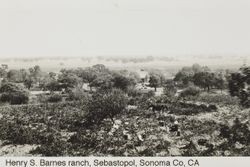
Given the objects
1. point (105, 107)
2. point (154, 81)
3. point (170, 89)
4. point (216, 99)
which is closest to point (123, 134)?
point (105, 107)

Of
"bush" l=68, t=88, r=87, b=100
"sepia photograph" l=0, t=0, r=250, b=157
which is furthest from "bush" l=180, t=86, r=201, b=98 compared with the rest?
"bush" l=68, t=88, r=87, b=100

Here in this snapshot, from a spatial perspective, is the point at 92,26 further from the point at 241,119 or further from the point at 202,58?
Result: the point at 241,119

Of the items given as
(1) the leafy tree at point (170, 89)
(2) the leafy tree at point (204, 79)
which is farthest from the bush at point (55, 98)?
(2) the leafy tree at point (204, 79)

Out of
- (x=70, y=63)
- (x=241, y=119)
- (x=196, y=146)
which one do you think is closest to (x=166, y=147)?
(x=196, y=146)

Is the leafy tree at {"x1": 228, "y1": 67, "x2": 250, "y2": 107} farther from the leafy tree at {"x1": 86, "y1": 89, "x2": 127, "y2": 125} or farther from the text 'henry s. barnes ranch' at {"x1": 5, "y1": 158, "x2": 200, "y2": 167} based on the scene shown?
the leafy tree at {"x1": 86, "y1": 89, "x2": 127, "y2": 125}

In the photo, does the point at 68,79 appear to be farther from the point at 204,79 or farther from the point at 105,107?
the point at 204,79

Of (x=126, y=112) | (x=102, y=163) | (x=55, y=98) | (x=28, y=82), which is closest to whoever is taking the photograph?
(x=102, y=163)

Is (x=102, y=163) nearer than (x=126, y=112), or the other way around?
(x=102, y=163)
